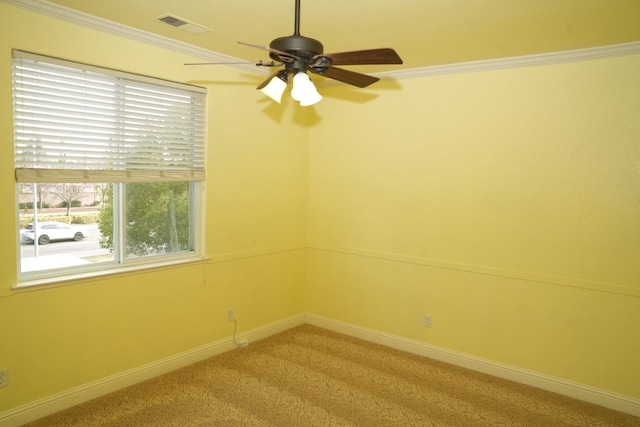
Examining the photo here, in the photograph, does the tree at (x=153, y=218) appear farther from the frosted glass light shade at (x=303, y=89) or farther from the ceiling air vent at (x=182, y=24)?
the frosted glass light shade at (x=303, y=89)

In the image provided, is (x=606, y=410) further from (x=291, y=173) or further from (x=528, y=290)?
(x=291, y=173)

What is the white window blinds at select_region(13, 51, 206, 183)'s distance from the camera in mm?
2588

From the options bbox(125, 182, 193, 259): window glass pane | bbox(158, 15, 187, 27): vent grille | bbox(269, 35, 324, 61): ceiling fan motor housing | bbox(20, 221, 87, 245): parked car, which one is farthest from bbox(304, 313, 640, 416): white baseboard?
bbox(158, 15, 187, 27): vent grille

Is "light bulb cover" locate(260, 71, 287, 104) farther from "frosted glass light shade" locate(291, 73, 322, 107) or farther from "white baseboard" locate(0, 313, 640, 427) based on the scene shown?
"white baseboard" locate(0, 313, 640, 427)

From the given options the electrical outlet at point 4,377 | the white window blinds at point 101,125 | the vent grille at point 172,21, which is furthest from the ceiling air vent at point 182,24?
the electrical outlet at point 4,377

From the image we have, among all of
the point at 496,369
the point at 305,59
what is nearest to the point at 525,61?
the point at 305,59

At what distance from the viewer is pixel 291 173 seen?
4379 mm

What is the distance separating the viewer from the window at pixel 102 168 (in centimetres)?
264

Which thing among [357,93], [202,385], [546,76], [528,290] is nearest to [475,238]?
[528,290]

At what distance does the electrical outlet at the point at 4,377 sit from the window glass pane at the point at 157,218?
0.99 m

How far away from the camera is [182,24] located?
110 inches

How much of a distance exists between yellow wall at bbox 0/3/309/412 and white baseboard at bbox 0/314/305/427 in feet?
0.15

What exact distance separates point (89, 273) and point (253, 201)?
1529 mm

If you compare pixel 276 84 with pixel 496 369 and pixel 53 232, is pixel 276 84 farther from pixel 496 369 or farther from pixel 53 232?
pixel 496 369
